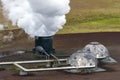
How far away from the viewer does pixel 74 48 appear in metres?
40.5

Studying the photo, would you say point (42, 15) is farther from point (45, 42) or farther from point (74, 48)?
point (74, 48)

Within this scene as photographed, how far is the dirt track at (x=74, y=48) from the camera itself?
30.7m

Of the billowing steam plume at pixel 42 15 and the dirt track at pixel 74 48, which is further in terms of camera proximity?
the billowing steam plume at pixel 42 15

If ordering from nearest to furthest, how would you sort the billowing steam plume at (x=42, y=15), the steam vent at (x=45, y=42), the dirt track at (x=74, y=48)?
the dirt track at (x=74, y=48) < the billowing steam plume at (x=42, y=15) < the steam vent at (x=45, y=42)

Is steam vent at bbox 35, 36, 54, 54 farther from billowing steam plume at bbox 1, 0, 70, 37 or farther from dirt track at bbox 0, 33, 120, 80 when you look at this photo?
dirt track at bbox 0, 33, 120, 80

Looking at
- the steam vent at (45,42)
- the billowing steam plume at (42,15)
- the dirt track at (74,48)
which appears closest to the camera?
the dirt track at (74,48)

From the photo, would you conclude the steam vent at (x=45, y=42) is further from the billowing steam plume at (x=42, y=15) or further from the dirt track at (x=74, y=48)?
the dirt track at (x=74, y=48)

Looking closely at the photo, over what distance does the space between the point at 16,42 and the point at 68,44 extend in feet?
16.5

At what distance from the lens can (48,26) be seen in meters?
35.7

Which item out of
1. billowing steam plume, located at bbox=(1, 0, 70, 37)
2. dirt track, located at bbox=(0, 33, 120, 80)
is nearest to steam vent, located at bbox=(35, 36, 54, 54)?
billowing steam plume, located at bbox=(1, 0, 70, 37)

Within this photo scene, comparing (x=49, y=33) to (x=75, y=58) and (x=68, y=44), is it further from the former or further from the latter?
(x=68, y=44)

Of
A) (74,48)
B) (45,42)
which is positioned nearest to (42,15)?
(45,42)

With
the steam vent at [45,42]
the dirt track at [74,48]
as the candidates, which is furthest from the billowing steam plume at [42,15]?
the dirt track at [74,48]

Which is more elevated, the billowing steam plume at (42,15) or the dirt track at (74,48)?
the billowing steam plume at (42,15)
